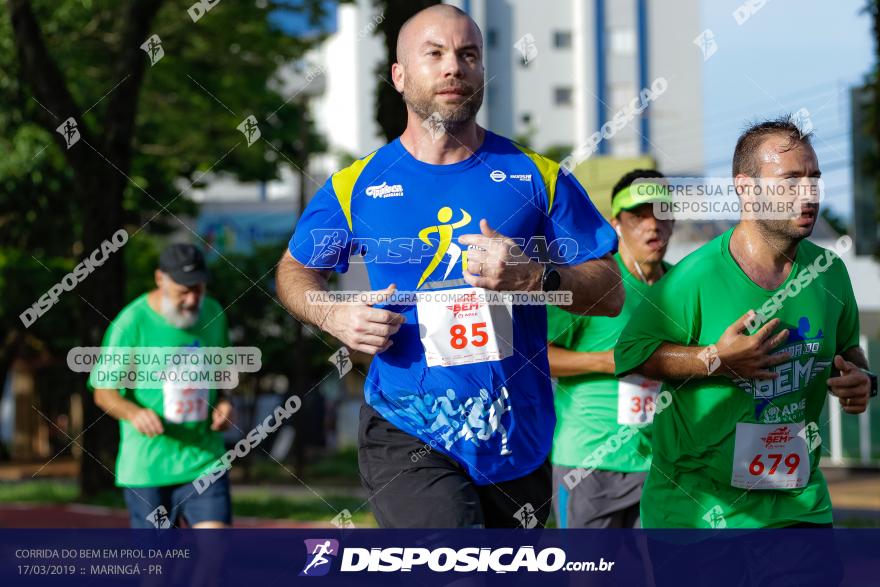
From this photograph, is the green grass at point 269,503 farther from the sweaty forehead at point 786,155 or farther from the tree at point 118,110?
the sweaty forehead at point 786,155

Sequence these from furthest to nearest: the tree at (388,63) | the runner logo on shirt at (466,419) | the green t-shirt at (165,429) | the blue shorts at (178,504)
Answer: the tree at (388,63), the green t-shirt at (165,429), the blue shorts at (178,504), the runner logo on shirt at (466,419)

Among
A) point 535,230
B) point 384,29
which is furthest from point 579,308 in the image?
point 384,29

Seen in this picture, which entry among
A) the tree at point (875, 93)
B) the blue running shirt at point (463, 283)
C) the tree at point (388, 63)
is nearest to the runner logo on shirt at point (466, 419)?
the blue running shirt at point (463, 283)

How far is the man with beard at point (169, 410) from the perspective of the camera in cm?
652

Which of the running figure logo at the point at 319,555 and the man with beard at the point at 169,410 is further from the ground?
the man with beard at the point at 169,410

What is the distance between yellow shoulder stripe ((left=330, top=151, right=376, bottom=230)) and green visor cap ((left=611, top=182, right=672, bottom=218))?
2.04 m

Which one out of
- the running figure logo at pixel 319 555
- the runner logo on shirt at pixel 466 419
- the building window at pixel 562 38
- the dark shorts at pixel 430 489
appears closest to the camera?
the dark shorts at pixel 430 489

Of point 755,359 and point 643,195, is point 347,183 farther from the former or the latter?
point 643,195

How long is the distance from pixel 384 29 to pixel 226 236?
1036 inches

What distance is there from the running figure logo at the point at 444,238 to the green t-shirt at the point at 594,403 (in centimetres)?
191

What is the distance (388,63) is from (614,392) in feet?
13.3

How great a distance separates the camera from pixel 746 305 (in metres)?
4.19

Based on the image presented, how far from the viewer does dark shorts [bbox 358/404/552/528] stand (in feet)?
13.1

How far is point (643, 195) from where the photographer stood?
20.2 feet
